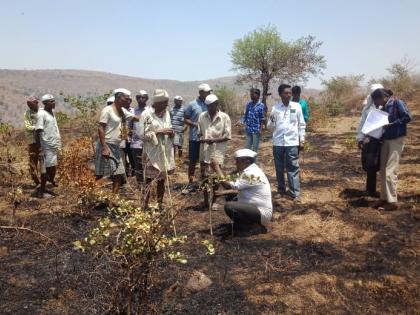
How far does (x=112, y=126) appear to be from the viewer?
17.6 ft

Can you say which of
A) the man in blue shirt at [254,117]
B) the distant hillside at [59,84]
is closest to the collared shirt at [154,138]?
the man in blue shirt at [254,117]

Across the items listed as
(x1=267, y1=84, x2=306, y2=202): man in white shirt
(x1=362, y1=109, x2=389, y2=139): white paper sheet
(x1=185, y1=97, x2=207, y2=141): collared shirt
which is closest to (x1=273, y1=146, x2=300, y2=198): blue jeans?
(x1=267, y1=84, x2=306, y2=202): man in white shirt

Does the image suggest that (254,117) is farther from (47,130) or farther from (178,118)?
(47,130)

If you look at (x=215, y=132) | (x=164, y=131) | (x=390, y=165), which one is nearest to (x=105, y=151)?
(x=164, y=131)

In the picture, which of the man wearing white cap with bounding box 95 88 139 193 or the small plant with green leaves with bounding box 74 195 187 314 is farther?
the man wearing white cap with bounding box 95 88 139 193

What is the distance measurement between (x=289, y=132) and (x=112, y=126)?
8.33 ft

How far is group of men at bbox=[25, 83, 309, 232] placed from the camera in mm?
4625

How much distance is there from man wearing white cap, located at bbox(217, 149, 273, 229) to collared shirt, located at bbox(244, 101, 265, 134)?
260 cm

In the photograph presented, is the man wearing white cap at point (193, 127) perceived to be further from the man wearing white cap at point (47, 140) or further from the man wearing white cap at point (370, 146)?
the man wearing white cap at point (370, 146)

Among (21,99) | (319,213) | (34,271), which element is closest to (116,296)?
(34,271)

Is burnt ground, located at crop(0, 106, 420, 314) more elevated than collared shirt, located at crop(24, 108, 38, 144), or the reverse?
collared shirt, located at crop(24, 108, 38, 144)

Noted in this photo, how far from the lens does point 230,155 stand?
10.1 m

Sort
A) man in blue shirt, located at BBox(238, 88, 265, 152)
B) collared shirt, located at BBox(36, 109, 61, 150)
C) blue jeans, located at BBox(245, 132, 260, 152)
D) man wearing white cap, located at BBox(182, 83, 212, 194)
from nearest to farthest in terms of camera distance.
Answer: collared shirt, located at BBox(36, 109, 61, 150) < man wearing white cap, located at BBox(182, 83, 212, 194) < man in blue shirt, located at BBox(238, 88, 265, 152) < blue jeans, located at BBox(245, 132, 260, 152)

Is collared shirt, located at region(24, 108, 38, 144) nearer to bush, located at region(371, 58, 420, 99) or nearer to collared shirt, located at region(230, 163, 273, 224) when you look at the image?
collared shirt, located at region(230, 163, 273, 224)
